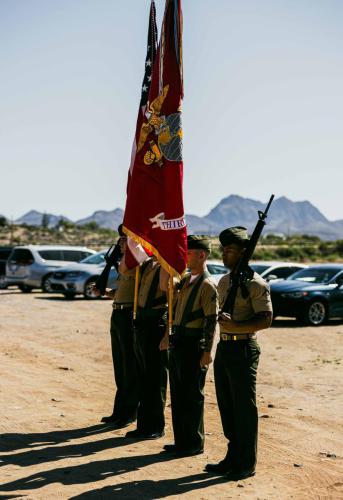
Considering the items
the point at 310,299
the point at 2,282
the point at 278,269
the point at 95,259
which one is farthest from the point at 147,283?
the point at 2,282

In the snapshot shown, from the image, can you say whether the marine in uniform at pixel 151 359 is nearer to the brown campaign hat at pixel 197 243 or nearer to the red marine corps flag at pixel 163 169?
the red marine corps flag at pixel 163 169

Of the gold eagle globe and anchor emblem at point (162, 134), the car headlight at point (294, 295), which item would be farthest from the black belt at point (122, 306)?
the car headlight at point (294, 295)

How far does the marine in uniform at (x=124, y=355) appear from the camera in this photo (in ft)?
28.4

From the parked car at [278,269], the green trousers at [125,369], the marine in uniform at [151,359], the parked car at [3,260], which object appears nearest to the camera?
the marine in uniform at [151,359]

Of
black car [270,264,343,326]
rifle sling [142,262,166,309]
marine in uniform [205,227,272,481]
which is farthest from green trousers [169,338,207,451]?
black car [270,264,343,326]

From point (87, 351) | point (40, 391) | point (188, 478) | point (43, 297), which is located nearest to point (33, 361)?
point (87, 351)

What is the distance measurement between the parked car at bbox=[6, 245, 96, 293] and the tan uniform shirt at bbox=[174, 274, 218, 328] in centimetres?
1889

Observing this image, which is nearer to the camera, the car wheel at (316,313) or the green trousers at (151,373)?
the green trousers at (151,373)

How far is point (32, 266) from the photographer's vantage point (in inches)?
1025

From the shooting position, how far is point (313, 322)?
18.7 m

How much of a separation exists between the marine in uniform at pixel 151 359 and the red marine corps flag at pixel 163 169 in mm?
592

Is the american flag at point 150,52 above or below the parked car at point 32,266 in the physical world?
above

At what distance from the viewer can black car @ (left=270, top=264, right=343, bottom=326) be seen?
18.6m

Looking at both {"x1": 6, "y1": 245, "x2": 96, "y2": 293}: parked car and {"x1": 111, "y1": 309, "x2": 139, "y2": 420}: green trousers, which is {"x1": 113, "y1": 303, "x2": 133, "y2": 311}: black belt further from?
{"x1": 6, "y1": 245, "x2": 96, "y2": 293}: parked car
